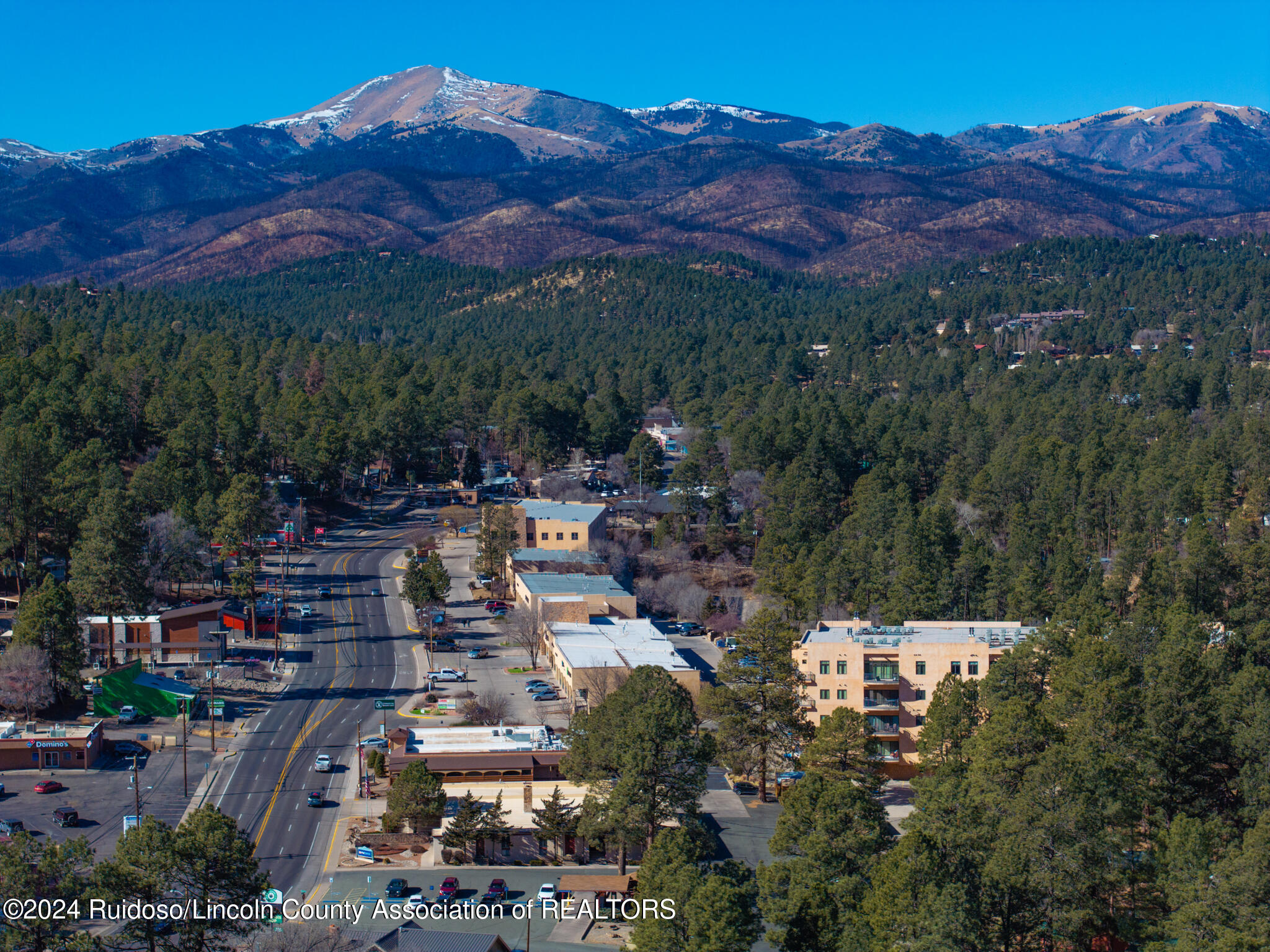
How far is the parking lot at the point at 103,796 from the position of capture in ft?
139

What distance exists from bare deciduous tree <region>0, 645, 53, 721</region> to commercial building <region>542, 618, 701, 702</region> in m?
22.1

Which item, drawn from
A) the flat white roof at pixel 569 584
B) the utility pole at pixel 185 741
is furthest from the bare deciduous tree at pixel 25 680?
the flat white roof at pixel 569 584

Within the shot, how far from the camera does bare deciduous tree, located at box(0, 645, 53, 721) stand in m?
53.0

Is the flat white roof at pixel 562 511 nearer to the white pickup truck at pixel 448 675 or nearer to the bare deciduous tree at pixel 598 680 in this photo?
the white pickup truck at pixel 448 675

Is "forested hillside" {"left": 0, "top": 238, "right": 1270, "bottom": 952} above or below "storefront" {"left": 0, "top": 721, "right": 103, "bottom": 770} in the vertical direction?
above

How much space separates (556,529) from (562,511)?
266 centimetres

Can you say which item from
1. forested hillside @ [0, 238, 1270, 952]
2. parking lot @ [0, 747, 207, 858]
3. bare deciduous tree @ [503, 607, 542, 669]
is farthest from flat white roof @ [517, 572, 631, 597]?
parking lot @ [0, 747, 207, 858]

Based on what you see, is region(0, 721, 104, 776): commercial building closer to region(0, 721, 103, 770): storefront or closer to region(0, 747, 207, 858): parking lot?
region(0, 721, 103, 770): storefront

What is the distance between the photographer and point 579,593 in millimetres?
72062

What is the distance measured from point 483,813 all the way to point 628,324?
15562 cm

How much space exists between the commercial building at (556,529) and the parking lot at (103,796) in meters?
37.7

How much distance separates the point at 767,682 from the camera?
166 feet

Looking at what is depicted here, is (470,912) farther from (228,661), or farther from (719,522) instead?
(719,522)

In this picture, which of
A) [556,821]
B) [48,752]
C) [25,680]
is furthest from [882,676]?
[25,680]
